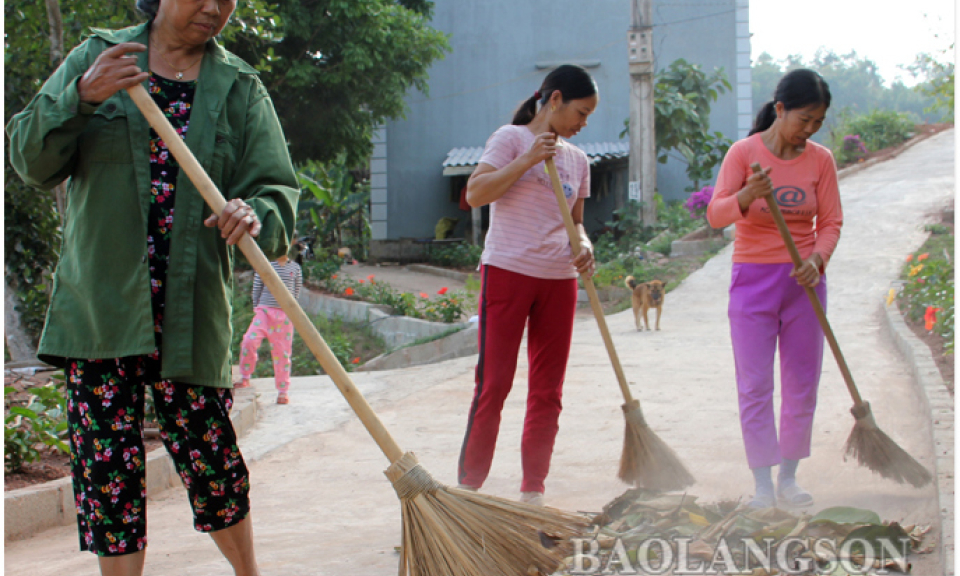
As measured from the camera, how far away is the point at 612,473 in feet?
13.3

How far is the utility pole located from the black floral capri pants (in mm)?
12416

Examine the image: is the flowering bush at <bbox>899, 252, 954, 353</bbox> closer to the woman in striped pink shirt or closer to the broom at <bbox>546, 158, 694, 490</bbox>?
the broom at <bbox>546, 158, 694, 490</bbox>

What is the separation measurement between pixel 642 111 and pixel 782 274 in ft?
36.2

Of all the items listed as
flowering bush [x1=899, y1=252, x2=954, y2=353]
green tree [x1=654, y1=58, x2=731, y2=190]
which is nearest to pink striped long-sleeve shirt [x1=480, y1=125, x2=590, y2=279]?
flowering bush [x1=899, y1=252, x2=954, y2=353]

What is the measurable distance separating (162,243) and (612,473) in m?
2.55

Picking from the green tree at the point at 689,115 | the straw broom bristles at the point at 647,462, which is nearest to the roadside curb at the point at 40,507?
the straw broom bristles at the point at 647,462

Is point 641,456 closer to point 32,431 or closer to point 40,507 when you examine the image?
point 40,507

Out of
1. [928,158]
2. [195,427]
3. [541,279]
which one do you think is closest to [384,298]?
[541,279]

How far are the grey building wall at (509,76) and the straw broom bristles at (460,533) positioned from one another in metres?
15.9

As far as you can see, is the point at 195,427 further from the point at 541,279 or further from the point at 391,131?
the point at 391,131

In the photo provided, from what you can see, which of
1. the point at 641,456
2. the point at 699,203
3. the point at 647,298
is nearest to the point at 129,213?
the point at 641,456

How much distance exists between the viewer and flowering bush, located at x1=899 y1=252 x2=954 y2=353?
5.92m

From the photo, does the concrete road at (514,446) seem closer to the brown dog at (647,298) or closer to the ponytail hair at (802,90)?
the brown dog at (647,298)

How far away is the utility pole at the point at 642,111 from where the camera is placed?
534 inches
